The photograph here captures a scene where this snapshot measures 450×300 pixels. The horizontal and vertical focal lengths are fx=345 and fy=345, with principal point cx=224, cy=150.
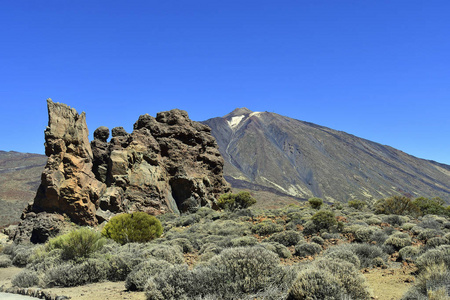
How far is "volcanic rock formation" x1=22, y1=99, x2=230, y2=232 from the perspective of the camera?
62.5 ft

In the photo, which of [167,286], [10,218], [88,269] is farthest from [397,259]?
[10,218]

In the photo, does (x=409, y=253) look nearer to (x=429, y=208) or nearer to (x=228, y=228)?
(x=228, y=228)

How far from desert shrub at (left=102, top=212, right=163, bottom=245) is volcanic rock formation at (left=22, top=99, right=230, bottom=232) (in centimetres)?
440

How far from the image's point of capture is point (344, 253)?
907 centimetres

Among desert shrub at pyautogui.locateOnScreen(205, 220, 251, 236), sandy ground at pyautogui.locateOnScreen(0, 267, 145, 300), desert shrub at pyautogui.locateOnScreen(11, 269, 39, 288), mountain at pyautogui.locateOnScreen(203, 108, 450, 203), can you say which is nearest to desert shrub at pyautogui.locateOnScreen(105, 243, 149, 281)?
sandy ground at pyautogui.locateOnScreen(0, 267, 145, 300)

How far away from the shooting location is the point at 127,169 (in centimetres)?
2392

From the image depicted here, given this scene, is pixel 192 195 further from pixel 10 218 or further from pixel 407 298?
pixel 10 218

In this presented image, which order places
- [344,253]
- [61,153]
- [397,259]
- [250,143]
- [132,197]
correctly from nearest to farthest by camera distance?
1. [344,253]
2. [397,259]
3. [61,153]
4. [132,197]
5. [250,143]

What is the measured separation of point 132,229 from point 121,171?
347 inches

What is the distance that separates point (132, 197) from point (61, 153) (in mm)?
5475

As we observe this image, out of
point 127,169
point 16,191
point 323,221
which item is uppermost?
point 127,169

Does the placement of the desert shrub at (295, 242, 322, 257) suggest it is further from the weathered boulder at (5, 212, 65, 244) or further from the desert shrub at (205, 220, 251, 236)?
the weathered boulder at (5, 212, 65, 244)

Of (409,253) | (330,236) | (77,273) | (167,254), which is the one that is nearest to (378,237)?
(330,236)

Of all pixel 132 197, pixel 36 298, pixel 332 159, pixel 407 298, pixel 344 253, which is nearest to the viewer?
pixel 407 298
